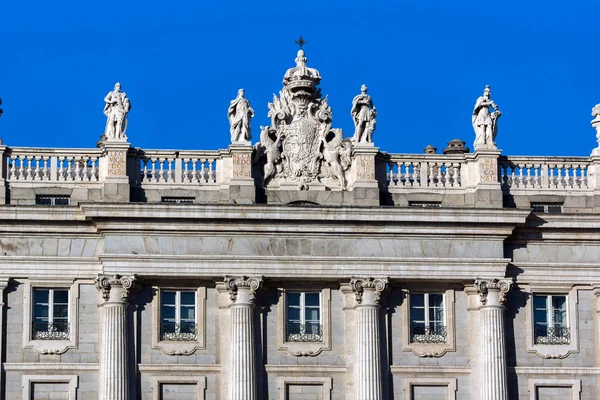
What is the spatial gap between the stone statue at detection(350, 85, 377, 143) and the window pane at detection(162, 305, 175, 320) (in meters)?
6.79

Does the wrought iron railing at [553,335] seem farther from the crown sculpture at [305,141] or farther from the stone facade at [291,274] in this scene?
the crown sculpture at [305,141]

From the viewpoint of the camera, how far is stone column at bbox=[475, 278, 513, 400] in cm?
5931

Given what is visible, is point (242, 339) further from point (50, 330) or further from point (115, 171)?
point (115, 171)

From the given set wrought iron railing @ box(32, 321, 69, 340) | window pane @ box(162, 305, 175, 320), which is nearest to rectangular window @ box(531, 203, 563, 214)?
window pane @ box(162, 305, 175, 320)

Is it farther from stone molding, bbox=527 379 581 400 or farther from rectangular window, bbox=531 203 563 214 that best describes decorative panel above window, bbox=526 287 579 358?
rectangular window, bbox=531 203 563 214

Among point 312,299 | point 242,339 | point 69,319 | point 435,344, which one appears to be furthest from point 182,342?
point 435,344

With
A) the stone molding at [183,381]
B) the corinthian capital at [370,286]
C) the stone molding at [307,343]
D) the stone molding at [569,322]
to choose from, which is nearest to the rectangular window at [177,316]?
the stone molding at [183,381]

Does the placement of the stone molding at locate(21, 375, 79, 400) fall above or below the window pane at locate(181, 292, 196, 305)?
below

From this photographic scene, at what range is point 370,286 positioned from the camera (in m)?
59.4

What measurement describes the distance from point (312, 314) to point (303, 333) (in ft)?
1.94

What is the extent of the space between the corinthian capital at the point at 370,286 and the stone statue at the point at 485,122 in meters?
4.88

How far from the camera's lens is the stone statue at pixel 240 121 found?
197 ft

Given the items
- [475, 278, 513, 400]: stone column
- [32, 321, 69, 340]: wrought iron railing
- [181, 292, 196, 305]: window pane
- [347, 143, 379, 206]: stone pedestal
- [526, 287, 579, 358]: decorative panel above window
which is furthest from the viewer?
[526, 287, 579, 358]: decorative panel above window

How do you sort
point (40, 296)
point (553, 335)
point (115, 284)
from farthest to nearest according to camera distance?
point (553, 335)
point (40, 296)
point (115, 284)
